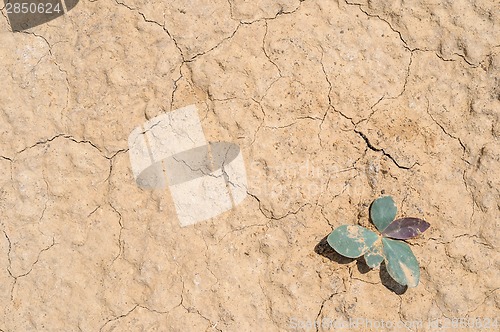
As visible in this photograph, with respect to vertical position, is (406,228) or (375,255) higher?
(406,228)

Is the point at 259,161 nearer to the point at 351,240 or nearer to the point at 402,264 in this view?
the point at 351,240

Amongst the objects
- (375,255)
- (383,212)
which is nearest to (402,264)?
(375,255)

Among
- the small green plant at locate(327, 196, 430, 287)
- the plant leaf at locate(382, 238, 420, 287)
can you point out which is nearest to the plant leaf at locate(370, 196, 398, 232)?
the small green plant at locate(327, 196, 430, 287)

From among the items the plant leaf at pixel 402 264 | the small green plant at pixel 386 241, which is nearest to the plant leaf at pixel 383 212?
the small green plant at pixel 386 241

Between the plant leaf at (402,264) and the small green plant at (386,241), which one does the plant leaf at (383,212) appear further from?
the plant leaf at (402,264)

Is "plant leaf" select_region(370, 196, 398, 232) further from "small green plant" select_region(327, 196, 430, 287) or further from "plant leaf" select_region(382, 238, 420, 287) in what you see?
"plant leaf" select_region(382, 238, 420, 287)

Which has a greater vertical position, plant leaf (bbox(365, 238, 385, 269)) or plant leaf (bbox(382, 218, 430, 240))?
plant leaf (bbox(382, 218, 430, 240))
